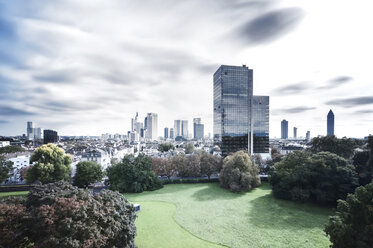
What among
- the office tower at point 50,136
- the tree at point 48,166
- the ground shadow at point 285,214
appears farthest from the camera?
the office tower at point 50,136

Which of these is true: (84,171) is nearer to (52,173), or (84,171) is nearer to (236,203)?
(52,173)

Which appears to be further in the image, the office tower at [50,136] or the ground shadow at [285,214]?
the office tower at [50,136]

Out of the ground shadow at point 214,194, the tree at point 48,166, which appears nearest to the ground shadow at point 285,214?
the ground shadow at point 214,194

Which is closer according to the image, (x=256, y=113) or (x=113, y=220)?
(x=113, y=220)

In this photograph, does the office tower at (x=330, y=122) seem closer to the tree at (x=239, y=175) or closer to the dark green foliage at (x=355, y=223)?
the tree at (x=239, y=175)

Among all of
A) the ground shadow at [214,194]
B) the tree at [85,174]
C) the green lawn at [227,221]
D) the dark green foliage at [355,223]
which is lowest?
the ground shadow at [214,194]

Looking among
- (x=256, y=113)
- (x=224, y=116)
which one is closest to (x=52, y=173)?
(x=224, y=116)

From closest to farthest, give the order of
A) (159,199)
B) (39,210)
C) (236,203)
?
(39,210), (236,203), (159,199)
